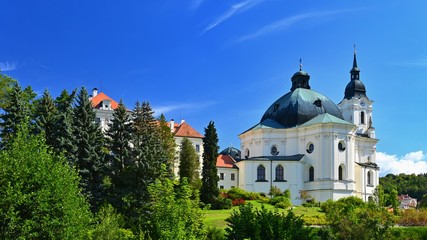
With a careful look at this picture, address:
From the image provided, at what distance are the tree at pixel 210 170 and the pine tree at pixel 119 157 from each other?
12194 millimetres

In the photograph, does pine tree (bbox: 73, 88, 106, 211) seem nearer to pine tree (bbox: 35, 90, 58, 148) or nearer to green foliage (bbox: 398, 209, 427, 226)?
pine tree (bbox: 35, 90, 58, 148)

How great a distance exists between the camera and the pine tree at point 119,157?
4328 cm

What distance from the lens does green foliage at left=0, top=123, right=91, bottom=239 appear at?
28.3 metres

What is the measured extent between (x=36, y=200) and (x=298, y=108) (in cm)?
5946

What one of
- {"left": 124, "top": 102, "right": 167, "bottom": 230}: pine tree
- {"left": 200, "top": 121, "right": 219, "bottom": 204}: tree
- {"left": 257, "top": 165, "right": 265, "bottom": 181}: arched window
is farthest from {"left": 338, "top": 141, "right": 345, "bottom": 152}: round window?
{"left": 124, "top": 102, "right": 167, "bottom": 230}: pine tree

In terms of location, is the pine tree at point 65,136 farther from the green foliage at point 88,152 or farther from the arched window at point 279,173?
the arched window at point 279,173

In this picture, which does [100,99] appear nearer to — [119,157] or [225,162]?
[225,162]

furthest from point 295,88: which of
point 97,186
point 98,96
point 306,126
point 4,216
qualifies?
point 4,216

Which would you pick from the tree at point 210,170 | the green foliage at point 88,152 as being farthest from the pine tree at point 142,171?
the tree at point 210,170

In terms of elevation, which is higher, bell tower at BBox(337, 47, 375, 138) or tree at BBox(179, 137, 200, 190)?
bell tower at BBox(337, 47, 375, 138)

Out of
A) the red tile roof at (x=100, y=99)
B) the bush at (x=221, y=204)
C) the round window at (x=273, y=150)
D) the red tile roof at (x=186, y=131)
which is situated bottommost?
the bush at (x=221, y=204)

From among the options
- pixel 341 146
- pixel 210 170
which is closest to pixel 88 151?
pixel 210 170

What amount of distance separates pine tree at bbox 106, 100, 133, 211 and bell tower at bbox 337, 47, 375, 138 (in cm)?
5893

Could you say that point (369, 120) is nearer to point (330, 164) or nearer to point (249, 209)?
point (330, 164)
